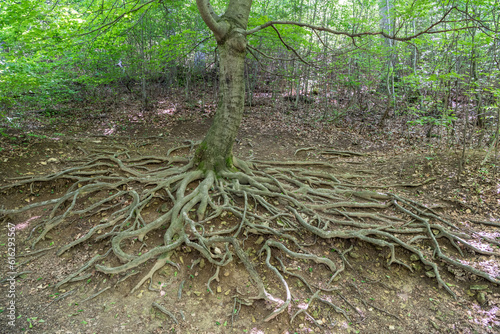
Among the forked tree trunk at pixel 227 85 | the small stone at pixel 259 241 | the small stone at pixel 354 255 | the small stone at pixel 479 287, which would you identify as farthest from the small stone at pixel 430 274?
the forked tree trunk at pixel 227 85

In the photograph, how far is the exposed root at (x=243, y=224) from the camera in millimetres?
3988

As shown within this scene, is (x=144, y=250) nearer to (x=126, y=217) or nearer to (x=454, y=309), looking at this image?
(x=126, y=217)

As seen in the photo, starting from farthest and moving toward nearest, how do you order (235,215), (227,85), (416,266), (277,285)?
(227,85), (235,215), (416,266), (277,285)

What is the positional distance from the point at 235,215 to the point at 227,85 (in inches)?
102

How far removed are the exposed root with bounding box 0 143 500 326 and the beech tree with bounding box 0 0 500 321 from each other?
2cm

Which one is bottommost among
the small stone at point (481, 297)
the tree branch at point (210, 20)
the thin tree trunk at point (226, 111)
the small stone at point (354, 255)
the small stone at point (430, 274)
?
the small stone at point (481, 297)

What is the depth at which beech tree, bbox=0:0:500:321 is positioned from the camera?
13.3ft

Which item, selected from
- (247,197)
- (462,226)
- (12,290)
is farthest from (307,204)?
(12,290)

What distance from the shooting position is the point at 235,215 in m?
4.77

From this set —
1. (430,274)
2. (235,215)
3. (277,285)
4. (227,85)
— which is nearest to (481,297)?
(430,274)

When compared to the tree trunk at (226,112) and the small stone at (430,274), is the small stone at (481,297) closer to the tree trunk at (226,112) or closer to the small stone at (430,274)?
the small stone at (430,274)

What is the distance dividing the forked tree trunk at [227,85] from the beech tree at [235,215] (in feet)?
0.07

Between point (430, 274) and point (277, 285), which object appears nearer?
point (277, 285)

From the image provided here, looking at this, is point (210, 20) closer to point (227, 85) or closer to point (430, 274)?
point (227, 85)
